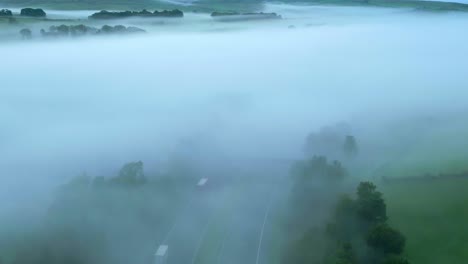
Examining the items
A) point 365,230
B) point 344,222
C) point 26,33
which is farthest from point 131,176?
point 26,33

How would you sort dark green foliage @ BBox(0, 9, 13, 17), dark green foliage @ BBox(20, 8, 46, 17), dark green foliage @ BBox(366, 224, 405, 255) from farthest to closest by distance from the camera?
dark green foliage @ BBox(20, 8, 46, 17) → dark green foliage @ BBox(0, 9, 13, 17) → dark green foliage @ BBox(366, 224, 405, 255)

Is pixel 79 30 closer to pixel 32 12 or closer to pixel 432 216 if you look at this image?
pixel 32 12

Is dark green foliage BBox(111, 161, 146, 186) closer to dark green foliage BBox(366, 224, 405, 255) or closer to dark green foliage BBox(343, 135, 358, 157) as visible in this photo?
dark green foliage BBox(366, 224, 405, 255)

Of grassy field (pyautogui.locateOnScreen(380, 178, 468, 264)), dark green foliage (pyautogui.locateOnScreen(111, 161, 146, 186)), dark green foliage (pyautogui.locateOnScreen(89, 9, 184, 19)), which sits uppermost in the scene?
dark green foliage (pyautogui.locateOnScreen(89, 9, 184, 19))

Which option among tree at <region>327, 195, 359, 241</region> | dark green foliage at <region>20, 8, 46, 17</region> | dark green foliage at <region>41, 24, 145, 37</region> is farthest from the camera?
dark green foliage at <region>20, 8, 46, 17</region>

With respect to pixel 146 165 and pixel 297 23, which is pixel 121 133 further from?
pixel 297 23

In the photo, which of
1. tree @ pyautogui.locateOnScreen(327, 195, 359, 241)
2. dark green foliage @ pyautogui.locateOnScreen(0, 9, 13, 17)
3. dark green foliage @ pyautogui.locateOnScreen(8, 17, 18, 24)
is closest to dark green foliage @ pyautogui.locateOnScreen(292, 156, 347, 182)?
tree @ pyautogui.locateOnScreen(327, 195, 359, 241)

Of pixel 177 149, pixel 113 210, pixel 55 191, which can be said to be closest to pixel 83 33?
pixel 177 149

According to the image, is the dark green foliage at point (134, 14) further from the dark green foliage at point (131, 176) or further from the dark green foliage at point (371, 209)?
the dark green foliage at point (371, 209)
